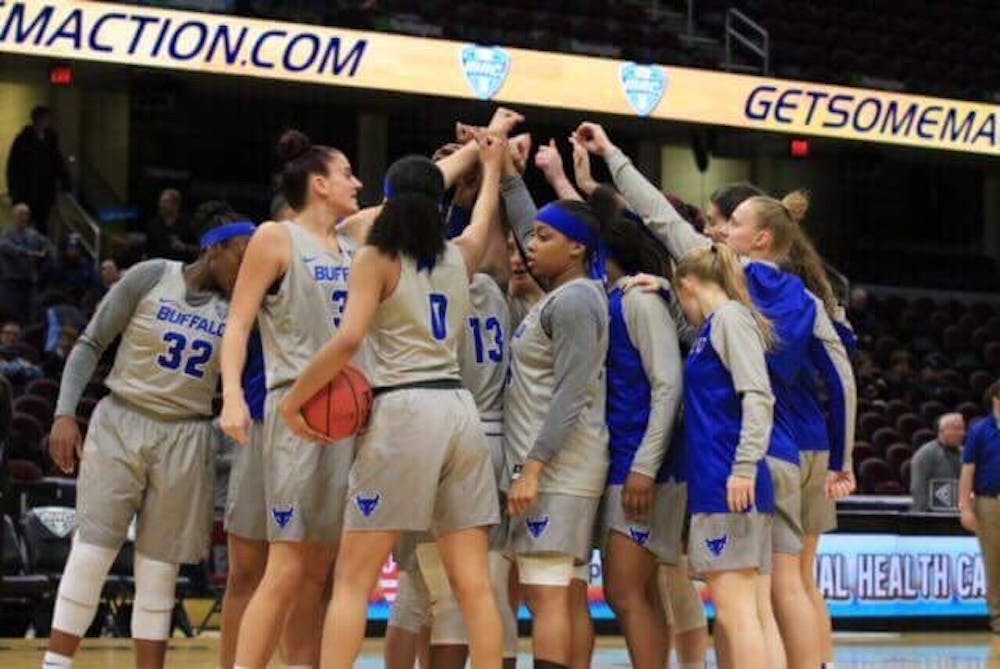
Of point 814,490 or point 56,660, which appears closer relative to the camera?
point 56,660

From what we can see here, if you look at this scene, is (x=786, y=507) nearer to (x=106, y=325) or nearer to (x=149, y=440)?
(x=149, y=440)

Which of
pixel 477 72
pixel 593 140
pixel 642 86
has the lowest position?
pixel 593 140

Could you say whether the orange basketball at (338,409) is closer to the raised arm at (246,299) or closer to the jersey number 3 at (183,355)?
the raised arm at (246,299)

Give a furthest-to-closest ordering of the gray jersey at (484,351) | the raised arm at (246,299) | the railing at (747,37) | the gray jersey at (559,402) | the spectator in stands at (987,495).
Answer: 1. the railing at (747,37)
2. the spectator in stands at (987,495)
3. the gray jersey at (484,351)
4. the gray jersey at (559,402)
5. the raised arm at (246,299)

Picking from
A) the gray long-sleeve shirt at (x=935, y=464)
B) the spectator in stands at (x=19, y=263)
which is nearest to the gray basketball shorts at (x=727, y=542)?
the gray long-sleeve shirt at (x=935, y=464)

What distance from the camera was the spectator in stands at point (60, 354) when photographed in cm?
1754

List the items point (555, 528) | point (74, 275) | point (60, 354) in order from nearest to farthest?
1. point (555, 528)
2. point (60, 354)
3. point (74, 275)

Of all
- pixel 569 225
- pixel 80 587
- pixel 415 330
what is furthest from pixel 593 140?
pixel 80 587

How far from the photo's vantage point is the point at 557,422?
290 inches

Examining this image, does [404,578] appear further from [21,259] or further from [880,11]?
[880,11]

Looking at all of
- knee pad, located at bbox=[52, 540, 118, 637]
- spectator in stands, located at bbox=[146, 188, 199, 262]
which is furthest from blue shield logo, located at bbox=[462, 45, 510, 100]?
knee pad, located at bbox=[52, 540, 118, 637]

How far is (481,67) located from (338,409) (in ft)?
49.9

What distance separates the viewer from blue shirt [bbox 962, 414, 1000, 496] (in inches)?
582

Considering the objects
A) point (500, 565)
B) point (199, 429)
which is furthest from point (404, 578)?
point (199, 429)
